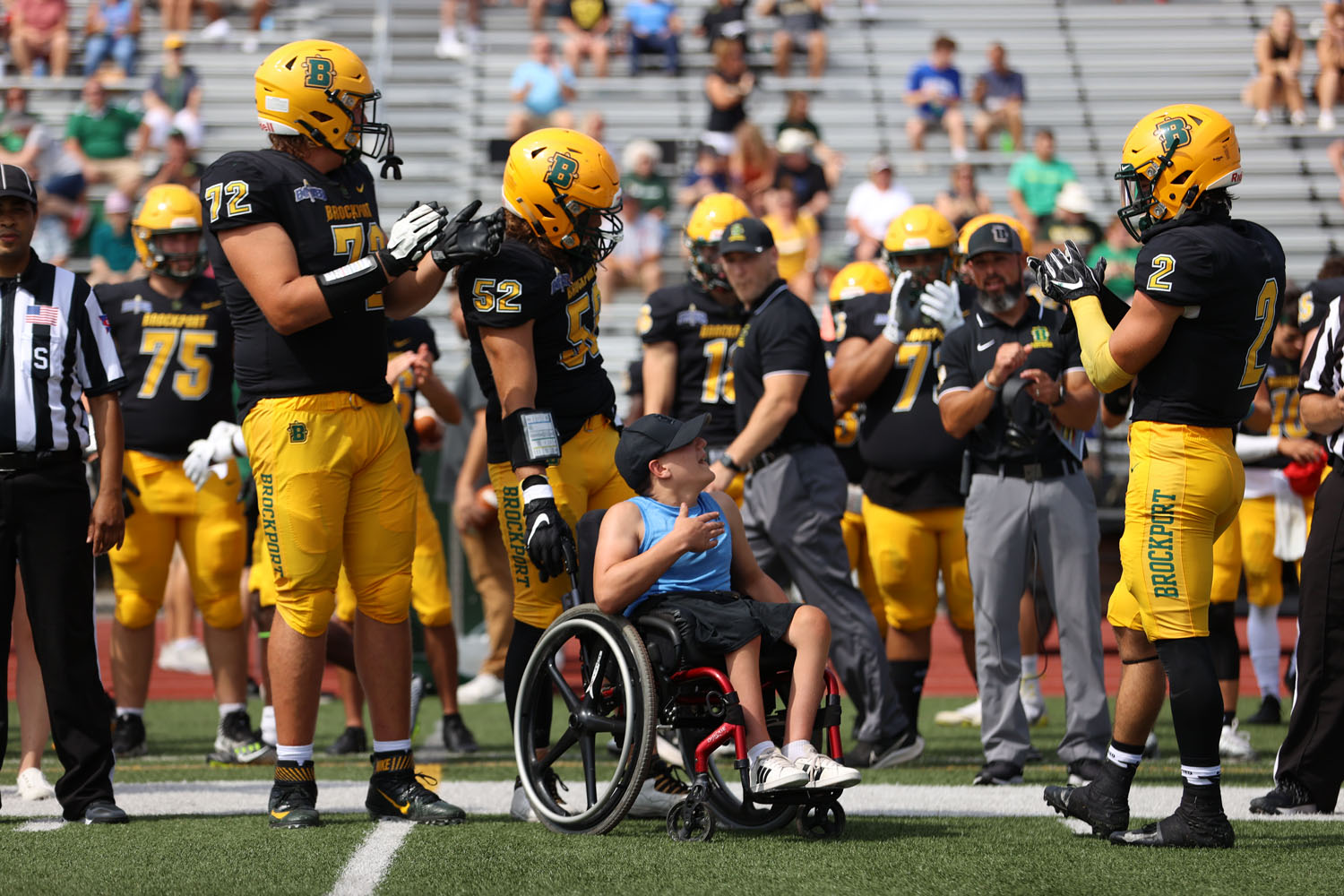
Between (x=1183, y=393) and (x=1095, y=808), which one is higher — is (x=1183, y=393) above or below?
above

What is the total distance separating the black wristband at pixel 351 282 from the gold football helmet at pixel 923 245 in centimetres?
316

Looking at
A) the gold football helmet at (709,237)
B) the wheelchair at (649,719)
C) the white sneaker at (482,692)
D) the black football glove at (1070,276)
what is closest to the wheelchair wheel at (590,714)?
the wheelchair at (649,719)

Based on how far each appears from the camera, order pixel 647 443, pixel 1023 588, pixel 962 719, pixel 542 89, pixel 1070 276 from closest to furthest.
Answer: pixel 1070 276 → pixel 647 443 → pixel 1023 588 → pixel 962 719 → pixel 542 89

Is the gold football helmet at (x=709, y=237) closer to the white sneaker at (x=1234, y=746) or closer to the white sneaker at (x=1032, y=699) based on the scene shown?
the white sneaker at (x=1032, y=699)

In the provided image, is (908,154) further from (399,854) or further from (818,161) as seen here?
(399,854)

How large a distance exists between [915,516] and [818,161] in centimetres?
986

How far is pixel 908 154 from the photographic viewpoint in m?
17.6

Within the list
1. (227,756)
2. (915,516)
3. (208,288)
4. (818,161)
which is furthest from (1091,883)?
(818,161)

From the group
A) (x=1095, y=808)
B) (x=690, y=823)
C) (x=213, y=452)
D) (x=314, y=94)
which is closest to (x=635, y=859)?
(x=690, y=823)

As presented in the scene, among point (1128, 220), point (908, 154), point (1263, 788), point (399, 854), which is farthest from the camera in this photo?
point (908, 154)

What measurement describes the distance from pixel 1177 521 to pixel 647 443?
160cm

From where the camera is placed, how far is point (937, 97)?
57.9 ft

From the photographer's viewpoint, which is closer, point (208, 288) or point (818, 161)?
point (208, 288)

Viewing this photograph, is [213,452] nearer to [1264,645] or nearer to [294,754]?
[294,754]
